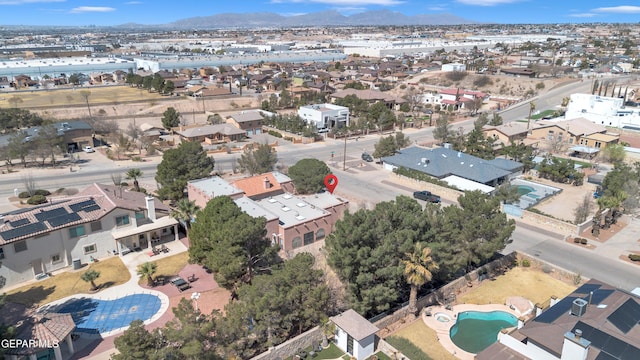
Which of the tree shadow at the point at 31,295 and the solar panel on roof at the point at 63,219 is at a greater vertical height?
the solar panel on roof at the point at 63,219

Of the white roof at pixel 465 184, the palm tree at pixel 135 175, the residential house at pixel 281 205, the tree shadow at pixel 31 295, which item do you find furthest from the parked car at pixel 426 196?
the tree shadow at pixel 31 295

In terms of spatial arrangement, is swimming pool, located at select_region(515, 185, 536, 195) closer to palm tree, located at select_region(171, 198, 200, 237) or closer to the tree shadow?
palm tree, located at select_region(171, 198, 200, 237)

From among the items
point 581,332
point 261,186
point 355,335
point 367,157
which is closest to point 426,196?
point 367,157

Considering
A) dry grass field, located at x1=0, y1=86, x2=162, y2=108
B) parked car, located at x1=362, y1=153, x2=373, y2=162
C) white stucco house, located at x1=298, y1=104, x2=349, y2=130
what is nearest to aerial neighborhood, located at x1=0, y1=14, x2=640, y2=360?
parked car, located at x1=362, y1=153, x2=373, y2=162

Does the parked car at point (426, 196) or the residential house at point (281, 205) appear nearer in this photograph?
the residential house at point (281, 205)

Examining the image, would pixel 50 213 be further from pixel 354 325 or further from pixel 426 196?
pixel 426 196

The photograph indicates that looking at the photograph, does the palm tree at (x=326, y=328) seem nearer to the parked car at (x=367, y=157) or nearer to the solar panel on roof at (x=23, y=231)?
the solar panel on roof at (x=23, y=231)
